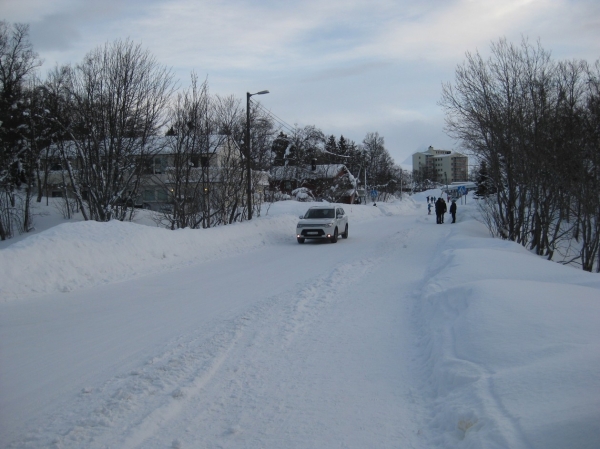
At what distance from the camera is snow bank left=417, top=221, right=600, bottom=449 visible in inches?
146

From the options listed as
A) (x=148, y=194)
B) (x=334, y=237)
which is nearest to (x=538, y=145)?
(x=334, y=237)

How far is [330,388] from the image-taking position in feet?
17.4

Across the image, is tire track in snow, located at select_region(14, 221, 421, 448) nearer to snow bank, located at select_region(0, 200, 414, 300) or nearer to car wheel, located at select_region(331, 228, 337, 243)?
snow bank, located at select_region(0, 200, 414, 300)

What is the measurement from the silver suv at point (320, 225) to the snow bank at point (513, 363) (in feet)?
41.8

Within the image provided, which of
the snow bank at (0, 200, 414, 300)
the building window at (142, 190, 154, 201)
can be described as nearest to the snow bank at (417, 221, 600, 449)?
the snow bank at (0, 200, 414, 300)

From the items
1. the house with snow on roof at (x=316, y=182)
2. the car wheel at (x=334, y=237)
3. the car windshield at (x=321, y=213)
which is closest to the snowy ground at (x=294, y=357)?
the car wheel at (x=334, y=237)

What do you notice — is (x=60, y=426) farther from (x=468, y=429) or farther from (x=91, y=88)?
(x=91, y=88)

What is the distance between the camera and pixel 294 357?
6.33 m

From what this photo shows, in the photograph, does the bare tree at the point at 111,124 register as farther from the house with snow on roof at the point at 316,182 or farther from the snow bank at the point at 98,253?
the house with snow on roof at the point at 316,182

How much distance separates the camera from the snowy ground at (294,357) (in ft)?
13.7

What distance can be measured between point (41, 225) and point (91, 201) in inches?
563

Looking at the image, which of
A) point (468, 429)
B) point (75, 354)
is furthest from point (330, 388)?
point (75, 354)

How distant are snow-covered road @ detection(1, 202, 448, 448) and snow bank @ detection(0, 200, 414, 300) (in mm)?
800

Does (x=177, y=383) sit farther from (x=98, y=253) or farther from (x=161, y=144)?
(x=161, y=144)
